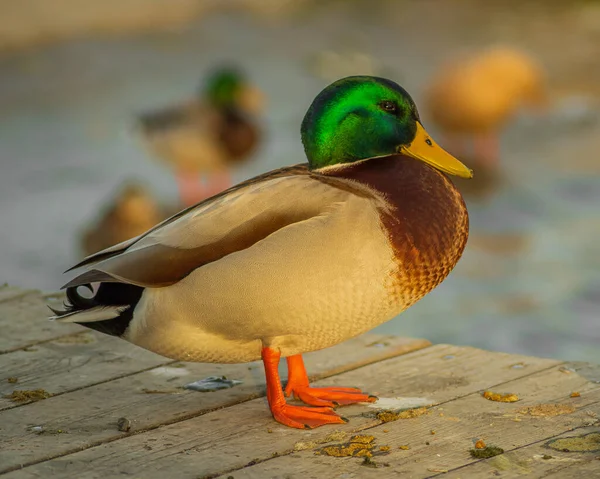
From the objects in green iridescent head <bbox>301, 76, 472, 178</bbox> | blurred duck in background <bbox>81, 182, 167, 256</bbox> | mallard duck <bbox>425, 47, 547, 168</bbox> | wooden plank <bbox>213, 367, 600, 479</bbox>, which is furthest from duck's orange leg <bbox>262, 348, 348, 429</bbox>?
mallard duck <bbox>425, 47, 547, 168</bbox>

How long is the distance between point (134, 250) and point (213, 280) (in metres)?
0.22

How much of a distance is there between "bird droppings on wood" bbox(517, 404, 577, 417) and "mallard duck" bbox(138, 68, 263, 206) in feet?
26.0

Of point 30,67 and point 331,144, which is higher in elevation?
point 30,67

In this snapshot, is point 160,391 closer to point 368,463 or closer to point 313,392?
point 313,392

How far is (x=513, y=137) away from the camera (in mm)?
11750

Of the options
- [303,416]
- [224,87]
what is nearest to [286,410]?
[303,416]

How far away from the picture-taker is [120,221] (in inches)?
345

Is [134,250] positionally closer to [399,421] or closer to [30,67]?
[399,421]

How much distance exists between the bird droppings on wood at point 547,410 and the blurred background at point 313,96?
3.31 meters

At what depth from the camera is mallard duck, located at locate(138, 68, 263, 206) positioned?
1118cm

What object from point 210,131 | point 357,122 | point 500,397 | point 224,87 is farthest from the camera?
point 210,131

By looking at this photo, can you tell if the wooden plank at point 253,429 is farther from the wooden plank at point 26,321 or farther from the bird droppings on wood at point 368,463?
the wooden plank at point 26,321

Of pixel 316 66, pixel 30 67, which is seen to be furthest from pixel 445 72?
pixel 30 67

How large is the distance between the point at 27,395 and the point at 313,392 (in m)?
0.76
